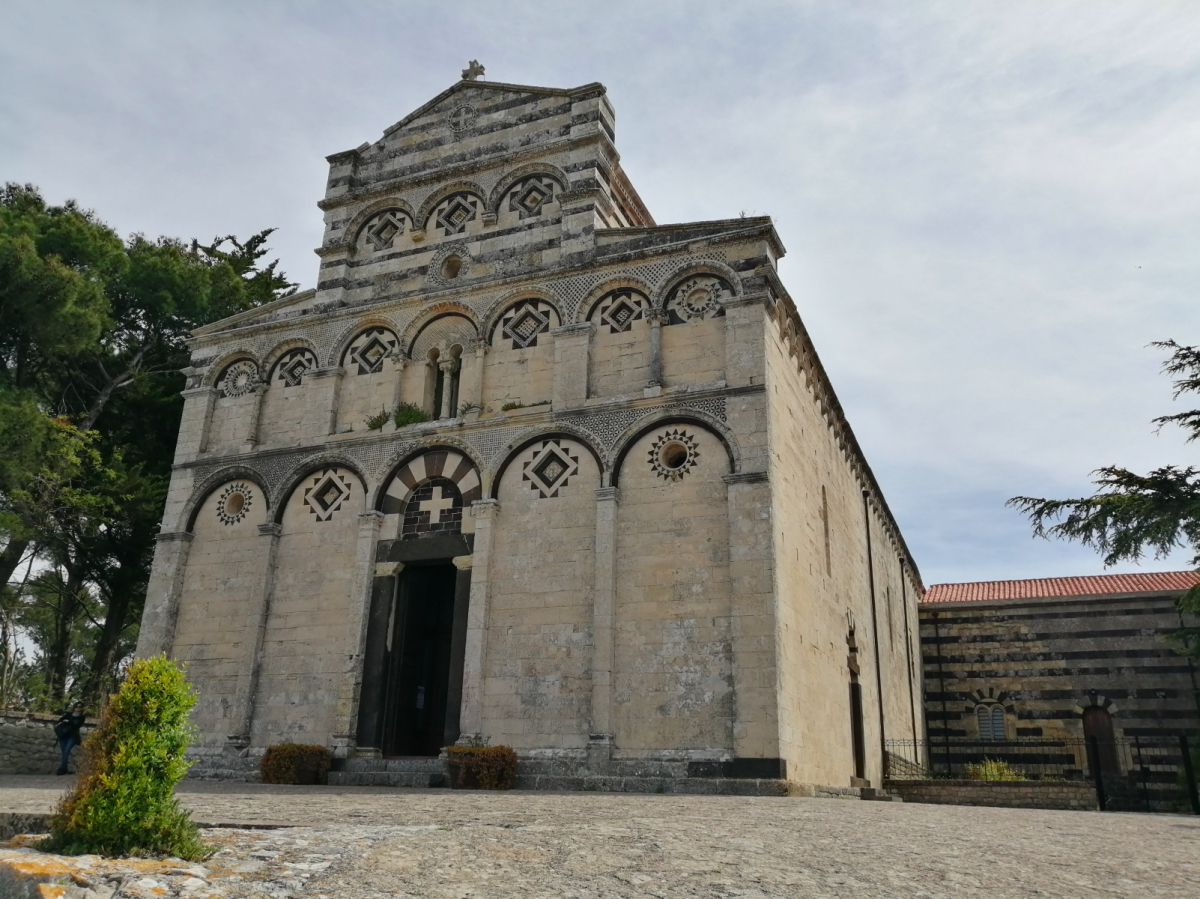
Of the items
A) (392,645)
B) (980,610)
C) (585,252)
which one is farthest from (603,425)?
(980,610)

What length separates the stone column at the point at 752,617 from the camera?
12.6 meters

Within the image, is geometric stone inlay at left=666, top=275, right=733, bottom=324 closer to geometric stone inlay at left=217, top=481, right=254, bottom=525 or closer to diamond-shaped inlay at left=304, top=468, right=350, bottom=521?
diamond-shaped inlay at left=304, top=468, right=350, bottom=521

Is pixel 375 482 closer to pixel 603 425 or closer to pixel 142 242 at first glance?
pixel 603 425

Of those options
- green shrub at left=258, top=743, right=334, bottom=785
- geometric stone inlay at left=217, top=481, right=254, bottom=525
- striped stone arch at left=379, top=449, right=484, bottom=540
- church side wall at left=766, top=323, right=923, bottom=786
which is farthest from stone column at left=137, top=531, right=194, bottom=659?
church side wall at left=766, top=323, right=923, bottom=786

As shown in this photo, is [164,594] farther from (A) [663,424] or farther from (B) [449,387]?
(A) [663,424]

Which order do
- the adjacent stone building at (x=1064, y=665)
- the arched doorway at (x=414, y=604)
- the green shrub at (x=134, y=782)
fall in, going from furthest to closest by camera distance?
1. the adjacent stone building at (x=1064, y=665)
2. the arched doorway at (x=414, y=604)
3. the green shrub at (x=134, y=782)

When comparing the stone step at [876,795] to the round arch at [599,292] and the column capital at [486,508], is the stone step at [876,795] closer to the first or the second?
the column capital at [486,508]

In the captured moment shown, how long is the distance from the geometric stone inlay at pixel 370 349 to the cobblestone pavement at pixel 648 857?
34.3ft

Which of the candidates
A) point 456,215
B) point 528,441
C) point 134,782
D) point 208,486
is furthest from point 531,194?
point 134,782

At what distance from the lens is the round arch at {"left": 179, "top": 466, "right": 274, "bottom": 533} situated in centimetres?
1767

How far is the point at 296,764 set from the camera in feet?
47.0

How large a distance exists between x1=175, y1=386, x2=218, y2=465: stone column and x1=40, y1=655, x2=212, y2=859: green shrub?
13.5m

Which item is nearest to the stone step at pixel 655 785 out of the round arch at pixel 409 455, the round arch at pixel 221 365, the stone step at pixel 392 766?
the stone step at pixel 392 766

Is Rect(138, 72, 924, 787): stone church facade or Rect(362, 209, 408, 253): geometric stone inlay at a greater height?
Rect(362, 209, 408, 253): geometric stone inlay
